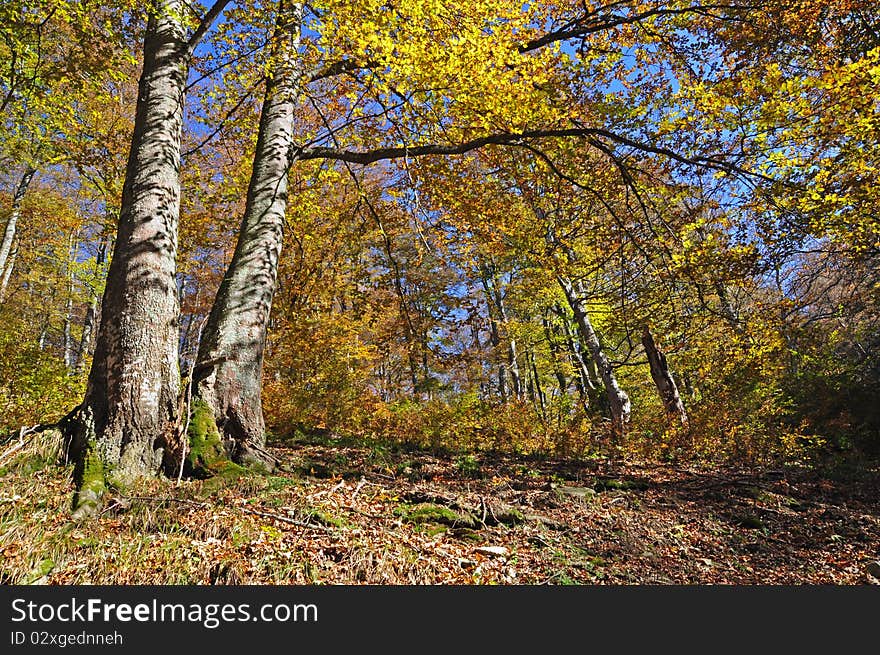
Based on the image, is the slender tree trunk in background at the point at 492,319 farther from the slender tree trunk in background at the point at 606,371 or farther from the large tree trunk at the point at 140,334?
the large tree trunk at the point at 140,334

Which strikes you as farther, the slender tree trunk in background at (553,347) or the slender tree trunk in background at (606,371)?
the slender tree trunk in background at (553,347)

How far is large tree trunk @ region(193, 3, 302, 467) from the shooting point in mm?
4645

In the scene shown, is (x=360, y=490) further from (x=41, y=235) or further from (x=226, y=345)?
(x=41, y=235)

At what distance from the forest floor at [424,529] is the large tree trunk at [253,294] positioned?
71cm

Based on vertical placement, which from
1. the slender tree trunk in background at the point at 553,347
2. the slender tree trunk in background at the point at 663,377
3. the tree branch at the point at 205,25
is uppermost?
the tree branch at the point at 205,25

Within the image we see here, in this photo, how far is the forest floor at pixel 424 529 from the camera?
2834mm

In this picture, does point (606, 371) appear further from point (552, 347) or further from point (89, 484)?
point (89, 484)

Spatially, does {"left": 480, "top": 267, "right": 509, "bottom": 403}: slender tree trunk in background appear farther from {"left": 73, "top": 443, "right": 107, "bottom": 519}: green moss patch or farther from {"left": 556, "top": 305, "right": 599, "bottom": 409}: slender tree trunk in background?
{"left": 73, "top": 443, "right": 107, "bottom": 519}: green moss patch

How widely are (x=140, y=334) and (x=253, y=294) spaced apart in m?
1.29

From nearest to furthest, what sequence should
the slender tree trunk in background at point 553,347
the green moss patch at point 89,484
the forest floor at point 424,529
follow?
the forest floor at point 424,529 < the green moss patch at point 89,484 < the slender tree trunk in background at point 553,347

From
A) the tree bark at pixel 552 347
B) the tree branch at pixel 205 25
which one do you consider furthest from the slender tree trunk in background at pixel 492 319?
the tree branch at pixel 205 25

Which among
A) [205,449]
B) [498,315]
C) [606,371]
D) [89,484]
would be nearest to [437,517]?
[205,449]

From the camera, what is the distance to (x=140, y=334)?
4.00 metres

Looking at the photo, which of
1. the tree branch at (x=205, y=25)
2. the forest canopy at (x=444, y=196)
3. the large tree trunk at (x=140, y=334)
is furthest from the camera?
the tree branch at (x=205, y=25)
